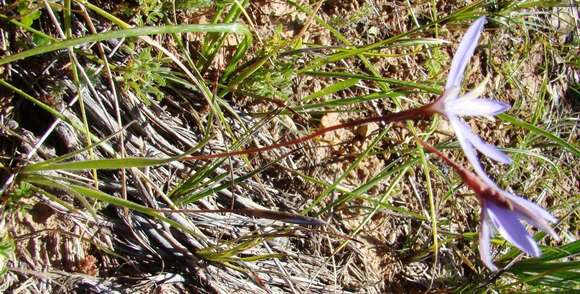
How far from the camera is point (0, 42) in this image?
3.88ft

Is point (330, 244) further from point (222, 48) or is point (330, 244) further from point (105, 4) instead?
point (105, 4)

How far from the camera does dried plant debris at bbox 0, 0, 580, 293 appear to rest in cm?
117

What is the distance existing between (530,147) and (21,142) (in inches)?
61.9

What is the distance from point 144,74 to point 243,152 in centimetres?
50

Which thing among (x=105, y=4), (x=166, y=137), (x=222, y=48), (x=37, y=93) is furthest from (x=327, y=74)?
(x=37, y=93)

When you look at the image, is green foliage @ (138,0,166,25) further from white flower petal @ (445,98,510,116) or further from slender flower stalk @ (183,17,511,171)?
white flower petal @ (445,98,510,116)

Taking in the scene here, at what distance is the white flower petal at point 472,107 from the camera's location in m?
0.82

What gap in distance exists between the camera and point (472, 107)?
845mm

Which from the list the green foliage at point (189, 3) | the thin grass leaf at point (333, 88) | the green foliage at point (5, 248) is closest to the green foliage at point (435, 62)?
the thin grass leaf at point (333, 88)

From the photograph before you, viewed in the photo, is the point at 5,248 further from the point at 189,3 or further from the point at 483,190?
the point at 483,190

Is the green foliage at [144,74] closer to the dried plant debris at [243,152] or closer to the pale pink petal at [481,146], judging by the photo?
the dried plant debris at [243,152]

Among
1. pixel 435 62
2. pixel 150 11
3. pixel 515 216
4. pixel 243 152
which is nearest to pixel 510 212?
pixel 515 216

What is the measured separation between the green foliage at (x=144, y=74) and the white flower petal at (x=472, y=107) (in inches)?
26.5

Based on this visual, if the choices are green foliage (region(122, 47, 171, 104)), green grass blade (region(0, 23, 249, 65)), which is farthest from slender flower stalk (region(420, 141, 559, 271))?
green foliage (region(122, 47, 171, 104))
